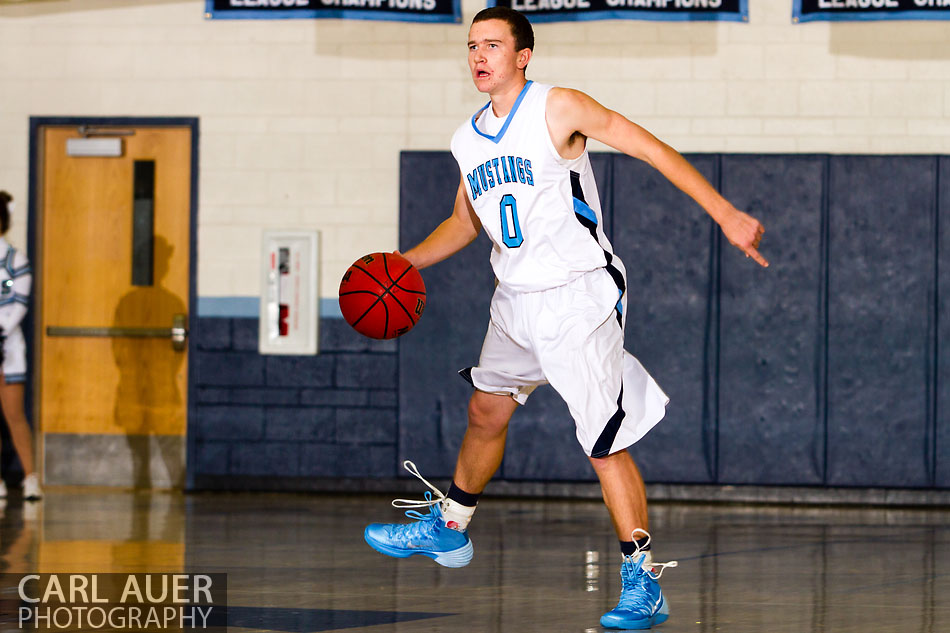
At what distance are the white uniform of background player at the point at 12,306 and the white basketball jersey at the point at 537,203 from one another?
14.3 feet

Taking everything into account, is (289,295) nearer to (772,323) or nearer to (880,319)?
(772,323)

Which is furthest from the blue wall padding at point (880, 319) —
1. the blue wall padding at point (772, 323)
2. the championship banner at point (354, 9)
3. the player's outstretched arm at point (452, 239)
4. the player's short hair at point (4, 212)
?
the player's short hair at point (4, 212)

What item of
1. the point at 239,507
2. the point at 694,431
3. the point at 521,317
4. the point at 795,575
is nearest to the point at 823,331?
the point at 694,431

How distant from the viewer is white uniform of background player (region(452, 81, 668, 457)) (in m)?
3.79

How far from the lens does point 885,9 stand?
25.1 feet

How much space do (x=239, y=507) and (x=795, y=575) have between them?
3.59 m

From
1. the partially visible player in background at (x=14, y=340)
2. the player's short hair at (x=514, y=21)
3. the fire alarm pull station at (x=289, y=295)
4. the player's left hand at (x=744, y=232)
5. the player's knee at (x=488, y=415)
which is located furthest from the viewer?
the fire alarm pull station at (x=289, y=295)

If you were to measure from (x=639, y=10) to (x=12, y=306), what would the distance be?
432cm

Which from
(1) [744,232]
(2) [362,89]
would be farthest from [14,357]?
(1) [744,232]

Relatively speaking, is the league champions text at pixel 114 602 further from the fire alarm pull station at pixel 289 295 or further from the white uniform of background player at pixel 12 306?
the fire alarm pull station at pixel 289 295

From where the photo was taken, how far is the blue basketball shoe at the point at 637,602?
368 cm

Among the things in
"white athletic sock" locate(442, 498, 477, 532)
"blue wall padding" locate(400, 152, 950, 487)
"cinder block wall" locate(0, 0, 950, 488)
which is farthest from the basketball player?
"cinder block wall" locate(0, 0, 950, 488)

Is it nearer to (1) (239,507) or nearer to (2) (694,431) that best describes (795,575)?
(2) (694,431)

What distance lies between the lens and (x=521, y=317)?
396 centimetres
